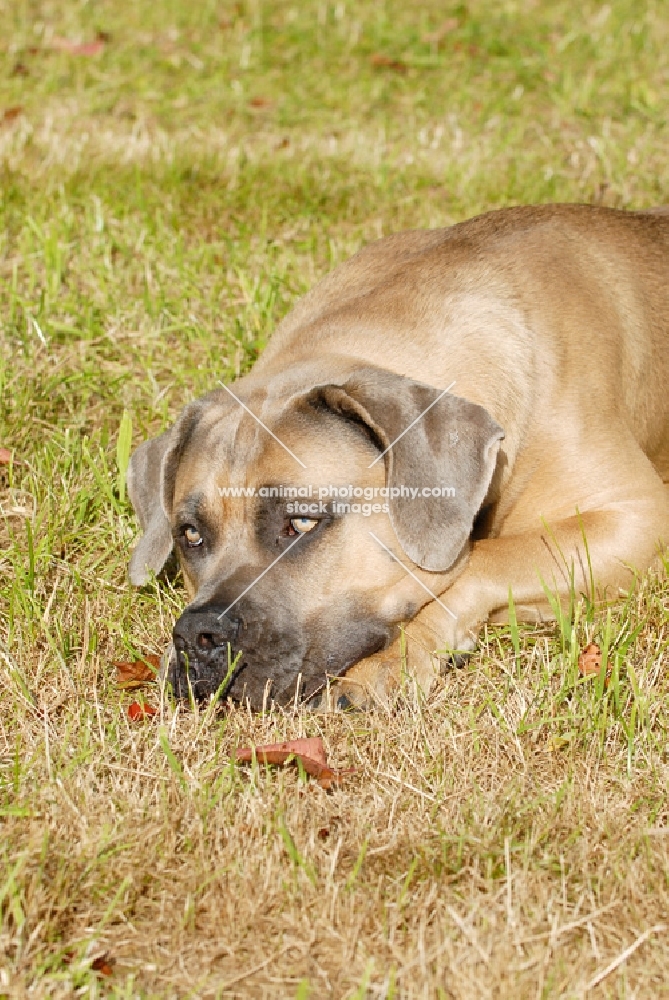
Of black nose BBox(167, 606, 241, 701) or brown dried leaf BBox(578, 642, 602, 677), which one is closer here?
black nose BBox(167, 606, 241, 701)

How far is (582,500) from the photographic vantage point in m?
4.20

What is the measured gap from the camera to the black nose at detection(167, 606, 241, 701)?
356 centimetres

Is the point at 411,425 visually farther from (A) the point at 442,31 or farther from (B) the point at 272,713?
(A) the point at 442,31

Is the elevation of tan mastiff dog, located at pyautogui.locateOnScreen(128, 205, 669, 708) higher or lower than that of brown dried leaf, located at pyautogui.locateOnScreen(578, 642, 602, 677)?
higher

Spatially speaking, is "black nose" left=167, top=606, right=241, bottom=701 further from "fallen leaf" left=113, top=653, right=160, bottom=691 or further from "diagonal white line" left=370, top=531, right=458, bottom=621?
"diagonal white line" left=370, top=531, right=458, bottom=621

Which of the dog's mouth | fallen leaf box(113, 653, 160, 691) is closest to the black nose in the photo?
the dog's mouth

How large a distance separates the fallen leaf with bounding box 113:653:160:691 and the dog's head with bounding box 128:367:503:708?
0.28 m

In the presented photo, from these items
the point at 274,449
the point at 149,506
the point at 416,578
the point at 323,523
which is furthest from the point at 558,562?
the point at 149,506

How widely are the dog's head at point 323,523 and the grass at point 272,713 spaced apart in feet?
0.65

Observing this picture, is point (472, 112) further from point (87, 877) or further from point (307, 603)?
point (87, 877)

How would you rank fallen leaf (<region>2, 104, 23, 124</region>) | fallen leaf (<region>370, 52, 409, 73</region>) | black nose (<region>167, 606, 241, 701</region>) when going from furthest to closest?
1. fallen leaf (<region>370, 52, 409, 73</region>)
2. fallen leaf (<region>2, 104, 23, 124</region>)
3. black nose (<region>167, 606, 241, 701</region>)

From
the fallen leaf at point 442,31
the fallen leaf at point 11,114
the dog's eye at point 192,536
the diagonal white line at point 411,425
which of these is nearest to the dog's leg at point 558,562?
the diagonal white line at point 411,425

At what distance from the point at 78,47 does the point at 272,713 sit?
22.2ft

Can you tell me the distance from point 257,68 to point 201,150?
1659 millimetres
